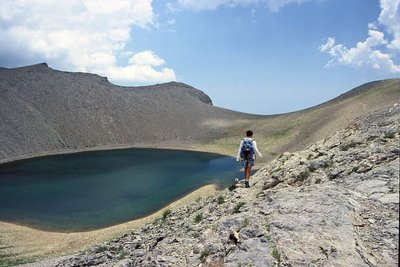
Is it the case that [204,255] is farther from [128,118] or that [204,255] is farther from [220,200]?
[128,118]

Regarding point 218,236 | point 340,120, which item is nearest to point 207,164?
point 340,120

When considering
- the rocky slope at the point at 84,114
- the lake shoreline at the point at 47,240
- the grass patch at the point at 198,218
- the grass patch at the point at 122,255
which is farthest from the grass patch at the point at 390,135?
the rocky slope at the point at 84,114

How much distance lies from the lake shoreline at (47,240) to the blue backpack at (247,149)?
26.0ft

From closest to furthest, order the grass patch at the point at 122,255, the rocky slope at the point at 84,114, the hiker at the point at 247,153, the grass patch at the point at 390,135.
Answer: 1. the grass patch at the point at 122,255
2. the grass patch at the point at 390,135
3. the hiker at the point at 247,153
4. the rocky slope at the point at 84,114

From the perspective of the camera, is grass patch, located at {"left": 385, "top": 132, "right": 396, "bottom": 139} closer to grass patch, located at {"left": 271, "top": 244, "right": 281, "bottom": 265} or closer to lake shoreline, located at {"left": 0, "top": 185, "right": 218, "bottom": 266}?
grass patch, located at {"left": 271, "top": 244, "right": 281, "bottom": 265}

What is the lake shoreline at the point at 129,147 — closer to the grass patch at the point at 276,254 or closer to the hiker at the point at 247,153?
the hiker at the point at 247,153

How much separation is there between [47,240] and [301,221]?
21958 millimetres

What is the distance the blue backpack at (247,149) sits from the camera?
1523cm

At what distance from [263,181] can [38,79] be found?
9257 centimetres

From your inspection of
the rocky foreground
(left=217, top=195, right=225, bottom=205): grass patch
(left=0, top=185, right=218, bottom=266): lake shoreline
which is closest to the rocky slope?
(left=0, top=185, right=218, bottom=266): lake shoreline

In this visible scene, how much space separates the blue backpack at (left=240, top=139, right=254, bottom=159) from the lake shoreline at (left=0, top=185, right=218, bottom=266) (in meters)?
7.93

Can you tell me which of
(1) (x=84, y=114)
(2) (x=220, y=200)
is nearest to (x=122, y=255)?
(2) (x=220, y=200)

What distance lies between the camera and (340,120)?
62.0 m

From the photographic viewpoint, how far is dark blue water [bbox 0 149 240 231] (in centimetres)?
3303
